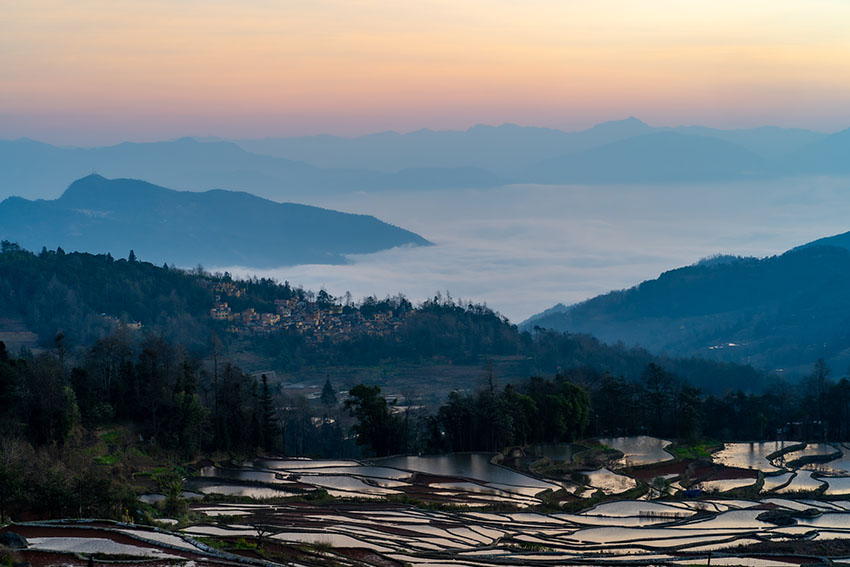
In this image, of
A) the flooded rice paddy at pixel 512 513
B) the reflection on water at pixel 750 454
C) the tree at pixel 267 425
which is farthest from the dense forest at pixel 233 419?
the reflection on water at pixel 750 454

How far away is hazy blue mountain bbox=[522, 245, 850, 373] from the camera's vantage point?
119 metres

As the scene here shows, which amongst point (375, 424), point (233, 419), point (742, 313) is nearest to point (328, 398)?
point (375, 424)

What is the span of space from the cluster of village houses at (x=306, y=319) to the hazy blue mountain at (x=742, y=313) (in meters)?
41.7

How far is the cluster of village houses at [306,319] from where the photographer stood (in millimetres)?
106125

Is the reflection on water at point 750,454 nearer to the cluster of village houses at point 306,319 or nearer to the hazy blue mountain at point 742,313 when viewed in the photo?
the cluster of village houses at point 306,319

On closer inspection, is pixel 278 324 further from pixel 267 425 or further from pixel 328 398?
pixel 267 425

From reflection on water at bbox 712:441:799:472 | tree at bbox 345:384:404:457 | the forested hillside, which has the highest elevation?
the forested hillside

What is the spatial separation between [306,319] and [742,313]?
221 ft

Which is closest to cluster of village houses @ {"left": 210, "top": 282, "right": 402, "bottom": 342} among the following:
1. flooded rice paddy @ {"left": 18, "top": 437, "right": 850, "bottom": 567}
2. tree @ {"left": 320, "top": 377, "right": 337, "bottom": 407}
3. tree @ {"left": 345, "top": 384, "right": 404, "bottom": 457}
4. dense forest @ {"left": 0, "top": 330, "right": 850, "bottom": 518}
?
tree @ {"left": 320, "top": 377, "right": 337, "bottom": 407}

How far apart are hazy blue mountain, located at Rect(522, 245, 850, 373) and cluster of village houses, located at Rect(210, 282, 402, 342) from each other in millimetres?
41682

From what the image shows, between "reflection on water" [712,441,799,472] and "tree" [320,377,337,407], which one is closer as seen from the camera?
"reflection on water" [712,441,799,472]

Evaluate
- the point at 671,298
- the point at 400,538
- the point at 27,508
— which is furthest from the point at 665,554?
the point at 671,298

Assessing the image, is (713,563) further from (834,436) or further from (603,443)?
(834,436)

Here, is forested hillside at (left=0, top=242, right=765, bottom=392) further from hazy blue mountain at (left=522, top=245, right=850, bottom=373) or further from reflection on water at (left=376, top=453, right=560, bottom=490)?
reflection on water at (left=376, top=453, right=560, bottom=490)
